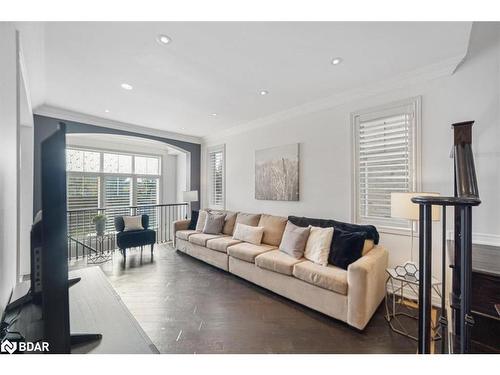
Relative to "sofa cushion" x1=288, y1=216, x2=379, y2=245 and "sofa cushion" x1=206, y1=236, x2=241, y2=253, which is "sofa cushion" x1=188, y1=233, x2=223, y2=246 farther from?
"sofa cushion" x1=288, y1=216, x2=379, y2=245

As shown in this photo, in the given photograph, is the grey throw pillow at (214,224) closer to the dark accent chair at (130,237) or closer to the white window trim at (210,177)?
the white window trim at (210,177)

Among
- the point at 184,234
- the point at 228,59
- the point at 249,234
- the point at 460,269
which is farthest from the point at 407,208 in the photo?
the point at 184,234

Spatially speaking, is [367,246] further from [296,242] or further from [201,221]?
[201,221]

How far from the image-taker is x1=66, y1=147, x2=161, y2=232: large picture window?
222 inches

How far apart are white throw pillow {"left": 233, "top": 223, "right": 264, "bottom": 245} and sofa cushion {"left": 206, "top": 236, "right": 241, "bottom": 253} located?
0.37 feet

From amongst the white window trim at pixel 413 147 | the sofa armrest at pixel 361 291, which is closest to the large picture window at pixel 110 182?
the white window trim at pixel 413 147

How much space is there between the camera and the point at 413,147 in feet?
8.84

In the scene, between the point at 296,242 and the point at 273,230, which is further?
the point at 273,230

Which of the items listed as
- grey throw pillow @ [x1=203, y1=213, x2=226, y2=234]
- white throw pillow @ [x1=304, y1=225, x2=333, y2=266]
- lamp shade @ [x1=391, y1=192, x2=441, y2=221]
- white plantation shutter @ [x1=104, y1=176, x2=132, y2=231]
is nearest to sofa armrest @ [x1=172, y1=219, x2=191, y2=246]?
grey throw pillow @ [x1=203, y1=213, x2=226, y2=234]

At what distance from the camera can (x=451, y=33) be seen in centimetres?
196

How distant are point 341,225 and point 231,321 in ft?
5.92

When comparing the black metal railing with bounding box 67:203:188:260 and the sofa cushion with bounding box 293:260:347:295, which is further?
the black metal railing with bounding box 67:203:188:260

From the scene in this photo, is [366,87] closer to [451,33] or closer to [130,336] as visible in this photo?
[451,33]
